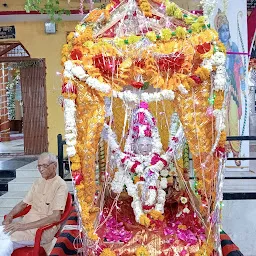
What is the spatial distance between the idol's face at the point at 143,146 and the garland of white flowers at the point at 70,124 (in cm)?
100

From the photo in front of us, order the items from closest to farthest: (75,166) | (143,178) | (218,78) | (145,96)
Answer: (218,78), (75,166), (145,96), (143,178)

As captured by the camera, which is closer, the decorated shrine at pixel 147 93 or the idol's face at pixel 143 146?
the decorated shrine at pixel 147 93

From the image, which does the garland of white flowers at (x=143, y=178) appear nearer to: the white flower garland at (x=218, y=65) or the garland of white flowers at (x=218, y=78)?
the garland of white flowers at (x=218, y=78)

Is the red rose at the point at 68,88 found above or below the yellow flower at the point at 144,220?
above

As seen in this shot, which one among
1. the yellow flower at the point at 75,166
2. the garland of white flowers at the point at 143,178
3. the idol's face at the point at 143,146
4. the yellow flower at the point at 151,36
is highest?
the yellow flower at the point at 151,36

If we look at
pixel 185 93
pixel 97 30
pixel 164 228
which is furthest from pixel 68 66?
pixel 164 228

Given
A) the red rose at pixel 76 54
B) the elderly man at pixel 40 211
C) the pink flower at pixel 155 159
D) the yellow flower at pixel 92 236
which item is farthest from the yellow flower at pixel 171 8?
the yellow flower at pixel 92 236

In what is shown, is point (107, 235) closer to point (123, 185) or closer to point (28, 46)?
point (123, 185)

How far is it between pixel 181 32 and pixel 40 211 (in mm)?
2082

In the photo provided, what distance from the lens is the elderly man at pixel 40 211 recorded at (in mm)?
3604

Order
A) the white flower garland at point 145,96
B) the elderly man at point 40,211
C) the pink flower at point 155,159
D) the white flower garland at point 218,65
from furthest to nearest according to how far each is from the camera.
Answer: the pink flower at point 155,159 < the elderly man at point 40,211 < the white flower garland at point 145,96 < the white flower garland at point 218,65

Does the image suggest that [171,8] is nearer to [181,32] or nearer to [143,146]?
[181,32]

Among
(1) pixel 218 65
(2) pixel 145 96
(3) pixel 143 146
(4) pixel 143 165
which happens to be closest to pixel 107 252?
(4) pixel 143 165

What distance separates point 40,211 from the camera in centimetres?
385
